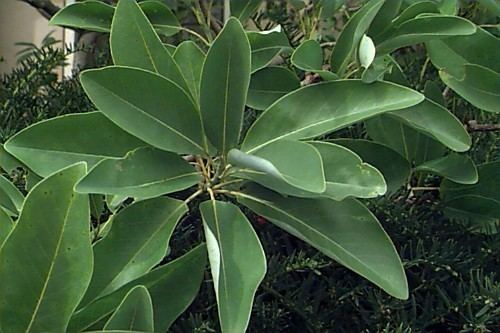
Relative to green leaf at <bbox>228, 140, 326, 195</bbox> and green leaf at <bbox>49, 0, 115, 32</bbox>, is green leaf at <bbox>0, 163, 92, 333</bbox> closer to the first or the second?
green leaf at <bbox>228, 140, 326, 195</bbox>

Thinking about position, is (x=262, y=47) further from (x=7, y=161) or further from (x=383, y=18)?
(x=7, y=161)

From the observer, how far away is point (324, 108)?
0.56 meters

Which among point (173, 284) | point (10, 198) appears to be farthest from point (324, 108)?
point (10, 198)

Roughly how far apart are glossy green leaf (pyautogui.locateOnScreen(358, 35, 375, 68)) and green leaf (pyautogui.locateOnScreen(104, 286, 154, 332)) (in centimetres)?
27

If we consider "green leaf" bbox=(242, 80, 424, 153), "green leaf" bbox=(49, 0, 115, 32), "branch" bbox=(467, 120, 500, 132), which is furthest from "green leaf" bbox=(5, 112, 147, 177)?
"branch" bbox=(467, 120, 500, 132)

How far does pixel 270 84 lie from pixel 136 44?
183 mm

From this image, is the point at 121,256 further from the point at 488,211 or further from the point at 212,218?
the point at 488,211

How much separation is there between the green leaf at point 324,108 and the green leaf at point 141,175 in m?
0.06

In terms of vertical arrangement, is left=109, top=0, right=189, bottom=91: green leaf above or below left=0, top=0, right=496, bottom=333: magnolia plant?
above

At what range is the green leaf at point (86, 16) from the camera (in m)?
0.73

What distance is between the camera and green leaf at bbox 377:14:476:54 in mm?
621

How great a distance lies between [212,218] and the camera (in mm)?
534

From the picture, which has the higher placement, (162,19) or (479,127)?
(162,19)

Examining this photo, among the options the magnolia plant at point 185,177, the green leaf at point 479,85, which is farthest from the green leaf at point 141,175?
the green leaf at point 479,85
